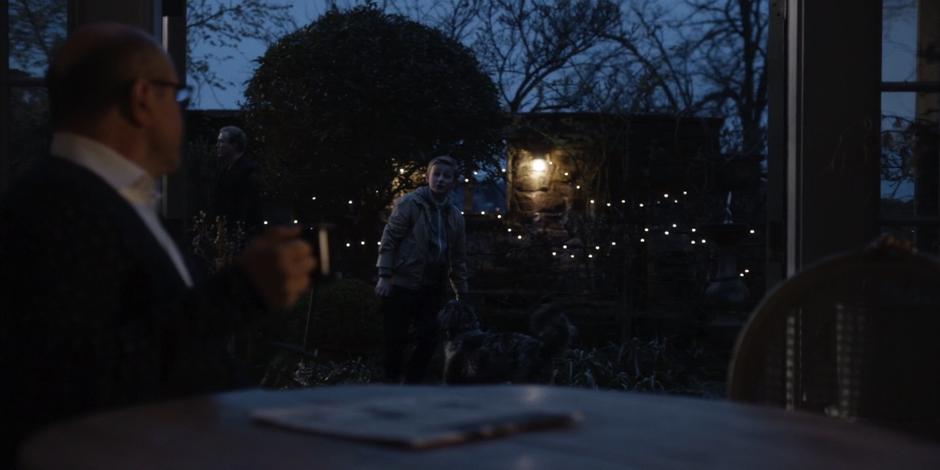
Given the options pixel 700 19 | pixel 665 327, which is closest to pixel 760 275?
pixel 665 327

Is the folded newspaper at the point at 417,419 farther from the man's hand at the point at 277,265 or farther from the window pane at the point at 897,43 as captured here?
the window pane at the point at 897,43

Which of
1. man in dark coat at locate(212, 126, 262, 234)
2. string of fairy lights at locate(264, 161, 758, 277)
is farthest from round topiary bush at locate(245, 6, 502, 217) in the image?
man in dark coat at locate(212, 126, 262, 234)

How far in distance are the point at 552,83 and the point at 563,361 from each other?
5.79 meters

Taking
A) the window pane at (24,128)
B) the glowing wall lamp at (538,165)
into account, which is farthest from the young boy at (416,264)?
the glowing wall lamp at (538,165)

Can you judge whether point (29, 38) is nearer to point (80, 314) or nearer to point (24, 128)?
point (24, 128)

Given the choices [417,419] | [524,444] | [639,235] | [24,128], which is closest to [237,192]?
[24,128]

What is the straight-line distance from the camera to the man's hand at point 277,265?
1447 millimetres

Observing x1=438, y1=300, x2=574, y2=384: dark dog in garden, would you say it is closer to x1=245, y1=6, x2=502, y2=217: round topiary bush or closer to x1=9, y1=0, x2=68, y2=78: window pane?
x1=9, y1=0, x2=68, y2=78: window pane

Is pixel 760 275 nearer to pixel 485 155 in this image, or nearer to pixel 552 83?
pixel 485 155

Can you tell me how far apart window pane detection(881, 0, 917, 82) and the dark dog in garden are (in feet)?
9.99

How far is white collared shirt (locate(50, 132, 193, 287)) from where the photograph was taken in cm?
162

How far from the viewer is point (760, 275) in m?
8.62

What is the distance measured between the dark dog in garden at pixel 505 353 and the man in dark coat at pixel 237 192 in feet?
3.87

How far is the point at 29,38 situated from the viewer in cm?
308
